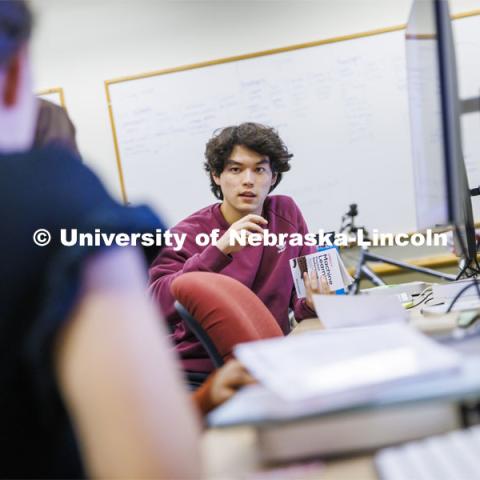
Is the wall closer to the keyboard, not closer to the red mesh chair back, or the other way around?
the red mesh chair back

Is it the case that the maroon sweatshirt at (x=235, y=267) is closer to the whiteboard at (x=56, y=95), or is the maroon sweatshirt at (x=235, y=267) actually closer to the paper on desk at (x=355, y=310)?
the paper on desk at (x=355, y=310)

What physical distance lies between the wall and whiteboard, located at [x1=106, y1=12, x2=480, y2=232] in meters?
0.09

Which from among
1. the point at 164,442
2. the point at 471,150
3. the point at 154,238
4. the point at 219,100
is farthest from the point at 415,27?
the point at 219,100

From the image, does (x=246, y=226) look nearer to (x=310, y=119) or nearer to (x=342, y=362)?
(x=342, y=362)

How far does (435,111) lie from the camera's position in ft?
3.15

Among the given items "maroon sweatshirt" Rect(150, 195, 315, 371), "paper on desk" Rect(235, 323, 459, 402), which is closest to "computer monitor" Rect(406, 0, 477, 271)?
"paper on desk" Rect(235, 323, 459, 402)

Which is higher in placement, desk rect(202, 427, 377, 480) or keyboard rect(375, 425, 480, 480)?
keyboard rect(375, 425, 480, 480)

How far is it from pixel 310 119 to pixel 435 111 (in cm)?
220

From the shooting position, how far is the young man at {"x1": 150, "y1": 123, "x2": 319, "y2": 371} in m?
1.73

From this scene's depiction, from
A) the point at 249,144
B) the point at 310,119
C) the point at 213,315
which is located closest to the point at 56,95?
the point at 310,119

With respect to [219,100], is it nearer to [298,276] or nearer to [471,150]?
[471,150]

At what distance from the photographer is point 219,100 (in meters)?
3.20

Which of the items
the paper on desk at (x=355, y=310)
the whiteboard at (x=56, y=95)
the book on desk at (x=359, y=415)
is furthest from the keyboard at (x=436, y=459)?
the whiteboard at (x=56, y=95)

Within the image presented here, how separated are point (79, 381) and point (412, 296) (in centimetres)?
164
